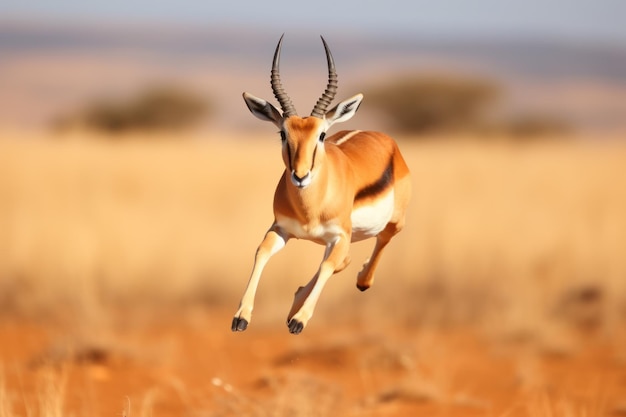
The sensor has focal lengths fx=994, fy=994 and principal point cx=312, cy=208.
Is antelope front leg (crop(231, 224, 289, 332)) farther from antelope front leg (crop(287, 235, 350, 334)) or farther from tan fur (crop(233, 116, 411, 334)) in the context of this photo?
antelope front leg (crop(287, 235, 350, 334))

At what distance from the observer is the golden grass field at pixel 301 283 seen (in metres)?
13.6

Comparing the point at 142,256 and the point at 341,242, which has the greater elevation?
the point at 341,242

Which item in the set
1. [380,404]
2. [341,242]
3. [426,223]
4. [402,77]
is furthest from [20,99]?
[341,242]

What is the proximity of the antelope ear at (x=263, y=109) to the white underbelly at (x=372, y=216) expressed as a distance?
1.62 feet

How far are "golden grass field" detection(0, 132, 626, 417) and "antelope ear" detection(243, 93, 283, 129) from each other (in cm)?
705

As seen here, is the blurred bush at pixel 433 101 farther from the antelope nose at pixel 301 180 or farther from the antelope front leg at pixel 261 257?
the antelope nose at pixel 301 180

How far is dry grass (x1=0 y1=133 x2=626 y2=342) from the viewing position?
59.8ft

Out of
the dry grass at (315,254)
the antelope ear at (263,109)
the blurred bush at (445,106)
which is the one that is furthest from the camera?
the blurred bush at (445,106)

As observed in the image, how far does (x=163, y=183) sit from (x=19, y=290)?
6.11 metres

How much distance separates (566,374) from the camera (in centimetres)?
1539

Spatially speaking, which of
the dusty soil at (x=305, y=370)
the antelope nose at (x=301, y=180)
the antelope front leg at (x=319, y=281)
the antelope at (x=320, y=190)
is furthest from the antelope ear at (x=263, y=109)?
the dusty soil at (x=305, y=370)

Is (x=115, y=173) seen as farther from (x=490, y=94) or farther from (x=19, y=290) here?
(x=490, y=94)

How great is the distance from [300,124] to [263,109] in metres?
Answer: 0.21

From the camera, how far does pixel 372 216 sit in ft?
13.5
